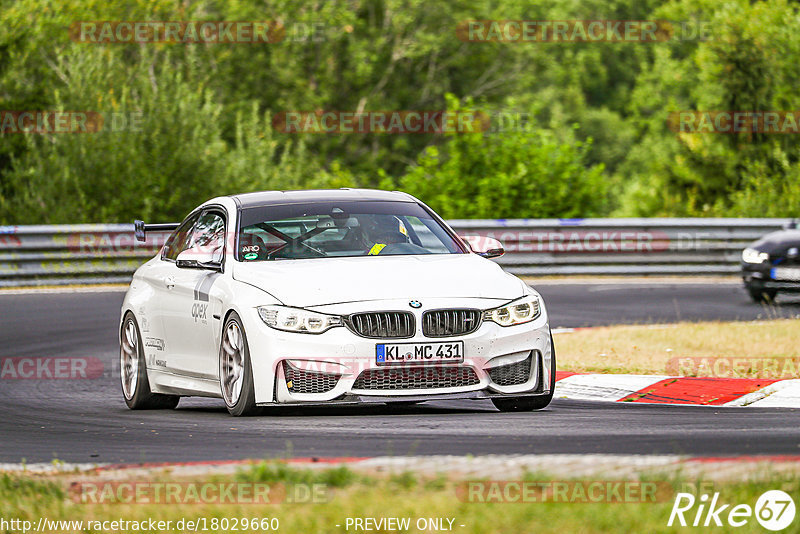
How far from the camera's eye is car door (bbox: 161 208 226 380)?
31.6 ft

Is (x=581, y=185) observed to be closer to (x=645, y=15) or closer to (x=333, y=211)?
(x=333, y=211)

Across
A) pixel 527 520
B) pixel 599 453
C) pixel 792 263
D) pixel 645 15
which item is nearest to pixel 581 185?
pixel 792 263

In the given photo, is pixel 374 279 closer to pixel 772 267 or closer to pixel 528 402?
pixel 528 402

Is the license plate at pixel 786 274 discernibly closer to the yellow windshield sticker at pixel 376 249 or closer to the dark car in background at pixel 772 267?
the dark car in background at pixel 772 267

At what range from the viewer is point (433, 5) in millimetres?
50656

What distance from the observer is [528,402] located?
30.9 ft

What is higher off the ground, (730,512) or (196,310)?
(730,512)

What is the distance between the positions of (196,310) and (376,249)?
128 centimetres

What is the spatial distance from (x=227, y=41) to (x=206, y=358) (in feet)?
129

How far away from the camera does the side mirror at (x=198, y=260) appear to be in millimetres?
9719

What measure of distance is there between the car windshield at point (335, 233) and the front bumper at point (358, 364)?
3.37 feet

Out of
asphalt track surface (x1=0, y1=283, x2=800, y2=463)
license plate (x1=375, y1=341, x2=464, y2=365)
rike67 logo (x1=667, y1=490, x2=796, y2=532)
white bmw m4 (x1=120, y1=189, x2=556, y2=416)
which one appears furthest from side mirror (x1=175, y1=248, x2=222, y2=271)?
rike67 logo (x1=667, y1=490, x2=796, y2=532)

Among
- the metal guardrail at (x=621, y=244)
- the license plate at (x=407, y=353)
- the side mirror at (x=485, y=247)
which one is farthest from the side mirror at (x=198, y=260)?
the metal guardrail at (x=621, y=244)

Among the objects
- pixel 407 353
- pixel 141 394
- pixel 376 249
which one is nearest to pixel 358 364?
pixel 407 353
